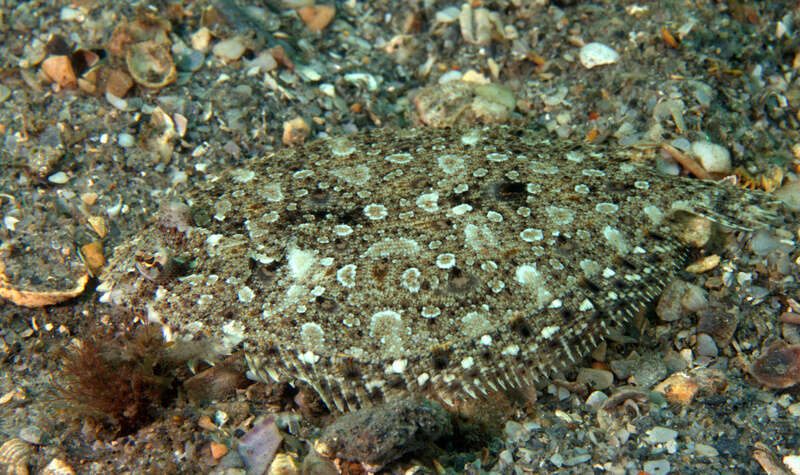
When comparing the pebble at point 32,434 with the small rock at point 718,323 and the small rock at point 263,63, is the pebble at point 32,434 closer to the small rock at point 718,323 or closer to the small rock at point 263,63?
the small rock at point 263,63

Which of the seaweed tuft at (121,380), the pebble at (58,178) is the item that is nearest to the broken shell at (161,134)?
the pebble at (58,178)

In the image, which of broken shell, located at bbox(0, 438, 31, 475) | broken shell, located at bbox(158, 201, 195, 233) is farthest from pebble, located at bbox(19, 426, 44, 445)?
broken shell, located at bbox(158, 201, 195, 233)

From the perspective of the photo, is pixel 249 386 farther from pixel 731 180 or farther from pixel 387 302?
pixel 731 180

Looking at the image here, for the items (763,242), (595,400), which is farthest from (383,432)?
(763,242)

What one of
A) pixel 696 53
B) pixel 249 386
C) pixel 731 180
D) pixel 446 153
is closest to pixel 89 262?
pixel 249 386

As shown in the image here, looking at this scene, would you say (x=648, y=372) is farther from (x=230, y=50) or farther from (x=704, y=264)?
(x=230, y=50)

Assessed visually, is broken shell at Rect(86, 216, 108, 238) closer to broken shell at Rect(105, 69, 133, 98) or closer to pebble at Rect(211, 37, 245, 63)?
broken shell at Rect(105, 69, 133, 98)
